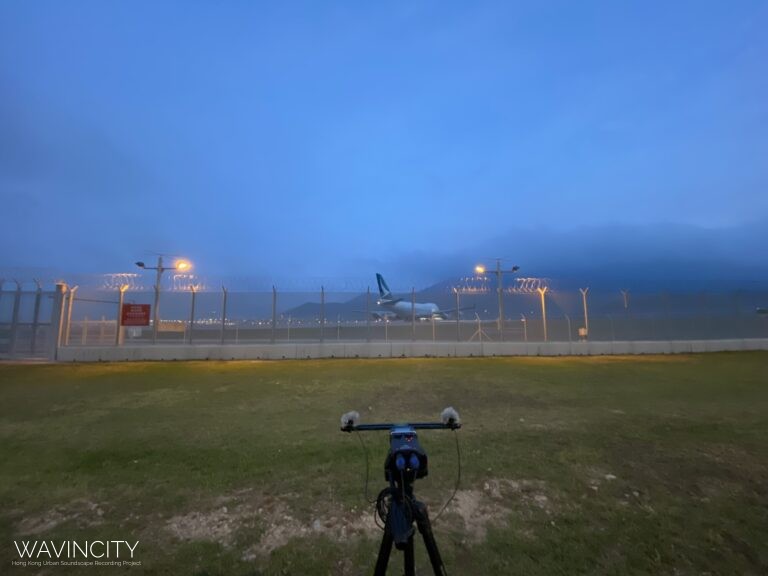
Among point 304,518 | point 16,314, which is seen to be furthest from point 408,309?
point 304,518

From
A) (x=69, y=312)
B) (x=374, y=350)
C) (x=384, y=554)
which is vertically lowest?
(x=384, y=554)

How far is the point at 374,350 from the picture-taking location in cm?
1767

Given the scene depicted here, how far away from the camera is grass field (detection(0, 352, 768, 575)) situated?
11.2 feet

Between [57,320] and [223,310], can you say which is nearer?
[57,320]

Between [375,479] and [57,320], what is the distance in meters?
17.4

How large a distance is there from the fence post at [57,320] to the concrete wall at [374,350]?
11.2 inches

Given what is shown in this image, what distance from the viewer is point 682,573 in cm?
315

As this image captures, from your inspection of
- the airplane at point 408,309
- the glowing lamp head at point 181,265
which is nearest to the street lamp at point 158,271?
the glowing lamp head at point 181,265

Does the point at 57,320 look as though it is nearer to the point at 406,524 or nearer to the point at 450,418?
the point at 450,418

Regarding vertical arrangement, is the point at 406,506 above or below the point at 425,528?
above

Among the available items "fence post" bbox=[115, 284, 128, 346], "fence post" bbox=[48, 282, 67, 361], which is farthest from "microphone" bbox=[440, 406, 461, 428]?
"fence post" bbox=[48, 282, 67, 361]

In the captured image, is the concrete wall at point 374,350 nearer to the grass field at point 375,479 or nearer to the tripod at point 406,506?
the grass field at point 375,479

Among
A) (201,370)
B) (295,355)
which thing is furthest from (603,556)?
(295,355)

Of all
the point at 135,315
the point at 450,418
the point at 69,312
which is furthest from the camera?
the point at 135,315
